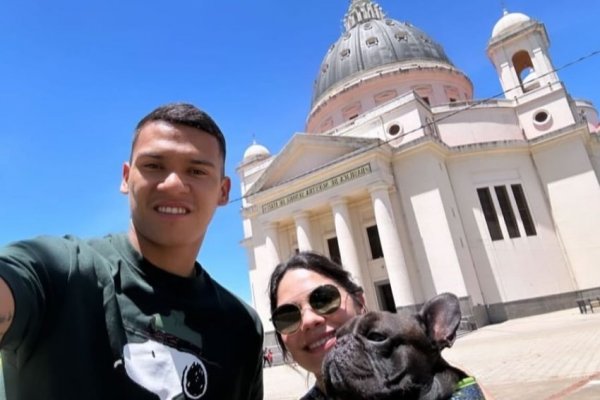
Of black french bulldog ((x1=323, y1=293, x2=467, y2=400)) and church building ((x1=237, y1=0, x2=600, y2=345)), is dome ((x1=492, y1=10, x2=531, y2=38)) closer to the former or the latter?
church building ((x1=237, y1=0, x2=600, y2=345))

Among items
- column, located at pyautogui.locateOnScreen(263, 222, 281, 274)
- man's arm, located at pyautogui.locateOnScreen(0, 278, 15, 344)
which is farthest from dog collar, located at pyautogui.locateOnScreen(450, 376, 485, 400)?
column, located at pyautogui.locateOnScreen(263, 222, 281, 274)

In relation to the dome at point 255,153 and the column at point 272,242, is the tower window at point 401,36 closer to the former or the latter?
the dome at point 255,153

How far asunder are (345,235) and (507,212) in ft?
34.0

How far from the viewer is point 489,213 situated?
25922mm

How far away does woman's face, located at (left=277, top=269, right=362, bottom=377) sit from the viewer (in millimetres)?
2383

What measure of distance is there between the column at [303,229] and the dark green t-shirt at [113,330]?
975 inches

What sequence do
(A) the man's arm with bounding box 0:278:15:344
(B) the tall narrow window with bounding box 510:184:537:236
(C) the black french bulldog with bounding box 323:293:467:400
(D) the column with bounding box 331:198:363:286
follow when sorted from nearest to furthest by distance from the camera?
(A) the man's arm with bounding box 0:278:15:344 → (C) the black french bulldog with bounding box 323:293:467:400 → (D) the column with bounding box 331:198:363:286 → (B) the tall narrow window with bounding box 510:184:537:236

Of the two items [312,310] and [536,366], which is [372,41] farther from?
[312,310]

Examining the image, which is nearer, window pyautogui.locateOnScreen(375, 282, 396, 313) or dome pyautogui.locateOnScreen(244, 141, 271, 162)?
window pyautogui.locateOnScreen(375, 282, 396, 313)

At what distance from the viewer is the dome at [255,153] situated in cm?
3688

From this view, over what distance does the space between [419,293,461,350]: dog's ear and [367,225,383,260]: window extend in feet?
80.8

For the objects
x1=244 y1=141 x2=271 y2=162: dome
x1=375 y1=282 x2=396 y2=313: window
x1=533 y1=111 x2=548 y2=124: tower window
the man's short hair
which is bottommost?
x1=375 y1=282 x2=396 y2=313: window

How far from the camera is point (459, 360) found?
11266 millimetres

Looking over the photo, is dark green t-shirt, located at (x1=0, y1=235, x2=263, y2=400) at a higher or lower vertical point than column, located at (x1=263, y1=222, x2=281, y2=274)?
lower
